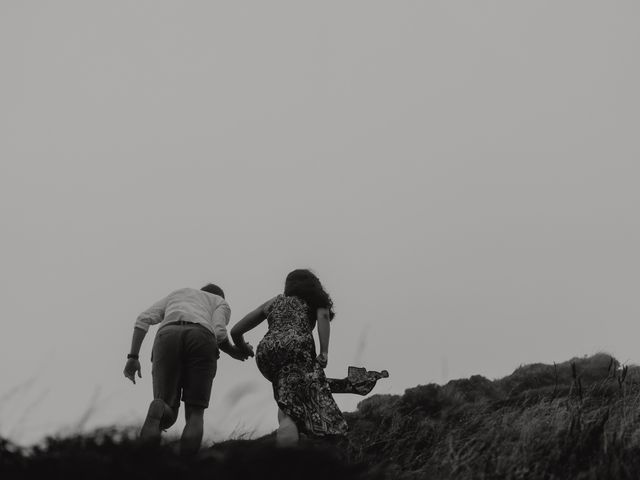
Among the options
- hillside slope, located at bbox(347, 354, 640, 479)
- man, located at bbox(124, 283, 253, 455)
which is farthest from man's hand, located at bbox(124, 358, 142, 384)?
hillside slope, located at bbox(347, 354, 640, 479)

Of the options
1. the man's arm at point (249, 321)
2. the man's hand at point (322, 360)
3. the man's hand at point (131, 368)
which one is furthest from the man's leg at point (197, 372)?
the man's hand at point (322, 360)

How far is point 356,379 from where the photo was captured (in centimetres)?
499

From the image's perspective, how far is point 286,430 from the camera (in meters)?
4.55

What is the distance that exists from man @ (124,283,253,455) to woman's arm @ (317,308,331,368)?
29.8 inches

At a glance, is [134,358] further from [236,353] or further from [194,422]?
[236,353]

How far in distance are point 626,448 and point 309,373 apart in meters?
2.10

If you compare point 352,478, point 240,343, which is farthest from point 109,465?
point 240,343

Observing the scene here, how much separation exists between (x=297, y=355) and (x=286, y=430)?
57 centimetres

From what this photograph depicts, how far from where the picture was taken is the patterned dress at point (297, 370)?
4641mm

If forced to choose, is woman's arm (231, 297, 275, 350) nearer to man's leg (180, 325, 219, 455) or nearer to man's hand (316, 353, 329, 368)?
man's leg (180, 325, 219, 455)

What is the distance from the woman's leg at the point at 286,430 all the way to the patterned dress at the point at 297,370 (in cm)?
4

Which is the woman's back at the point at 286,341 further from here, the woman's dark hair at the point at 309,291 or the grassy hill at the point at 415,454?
the grassy hill at the point at 415,454

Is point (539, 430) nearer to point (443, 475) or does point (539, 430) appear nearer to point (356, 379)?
point (443, 475)

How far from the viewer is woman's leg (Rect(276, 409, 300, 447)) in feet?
14.5
